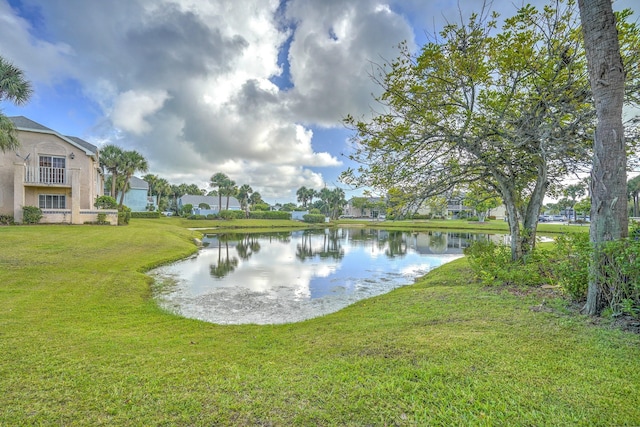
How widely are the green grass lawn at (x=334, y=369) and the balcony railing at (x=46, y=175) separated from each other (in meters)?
19.9

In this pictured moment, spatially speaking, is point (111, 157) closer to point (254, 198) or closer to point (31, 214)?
point (31, 214)

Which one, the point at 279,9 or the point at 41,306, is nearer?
the point at 41,306

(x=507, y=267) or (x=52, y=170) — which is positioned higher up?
(x=52, y=170)

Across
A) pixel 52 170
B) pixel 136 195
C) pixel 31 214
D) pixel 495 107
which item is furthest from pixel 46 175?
pixel 136 195

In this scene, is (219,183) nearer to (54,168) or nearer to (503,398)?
(54,168)

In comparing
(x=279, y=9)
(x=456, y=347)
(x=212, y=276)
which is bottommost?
(x=212, y=276)

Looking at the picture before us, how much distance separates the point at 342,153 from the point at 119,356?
721 cm

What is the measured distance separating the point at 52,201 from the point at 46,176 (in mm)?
2182

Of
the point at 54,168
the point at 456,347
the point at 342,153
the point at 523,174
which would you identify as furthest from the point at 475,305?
the point at 54,168

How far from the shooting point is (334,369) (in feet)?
11.6

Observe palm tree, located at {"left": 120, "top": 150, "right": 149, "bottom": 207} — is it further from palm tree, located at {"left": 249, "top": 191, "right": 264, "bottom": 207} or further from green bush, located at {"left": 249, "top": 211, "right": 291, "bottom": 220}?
palm tree, located at {"left": 249, "top": 191, "right": 264, "bottom": 207}

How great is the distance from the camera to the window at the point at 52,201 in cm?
2180

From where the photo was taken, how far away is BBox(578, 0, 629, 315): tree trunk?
453 cm

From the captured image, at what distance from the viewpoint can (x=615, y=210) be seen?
178 inches
